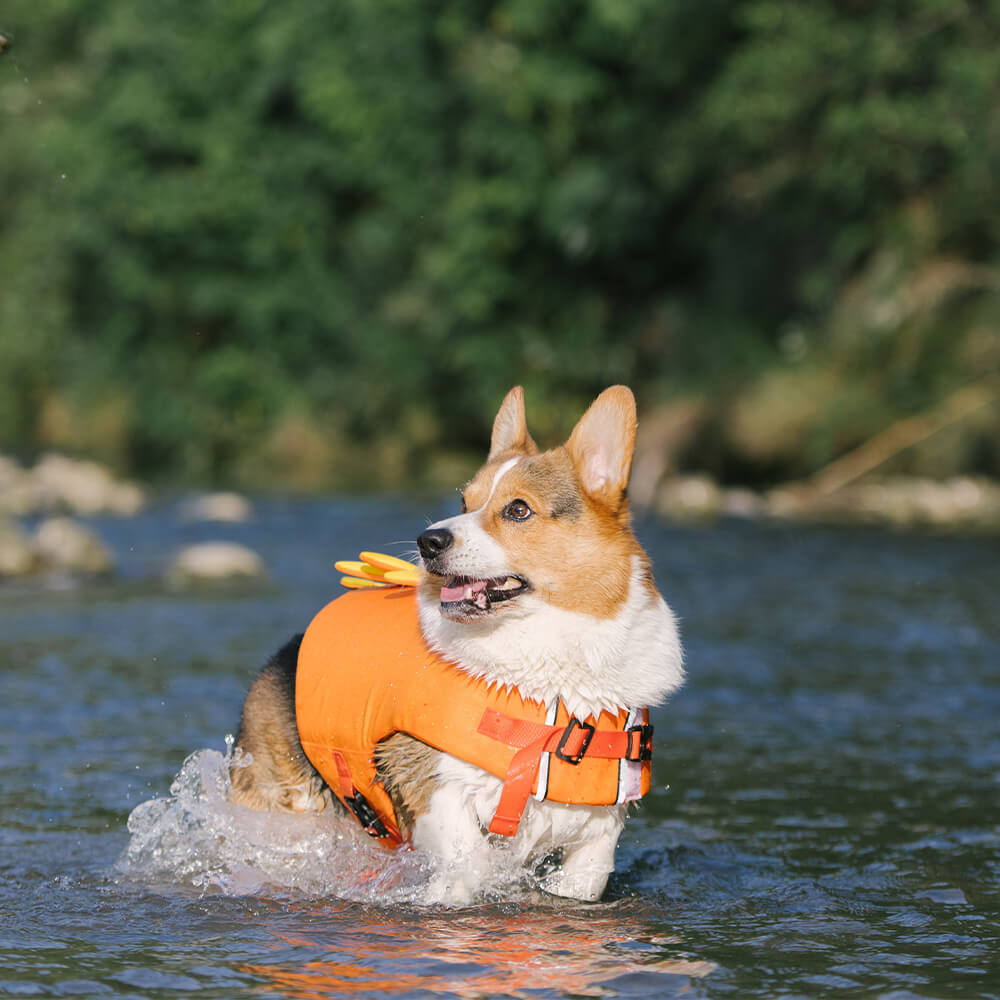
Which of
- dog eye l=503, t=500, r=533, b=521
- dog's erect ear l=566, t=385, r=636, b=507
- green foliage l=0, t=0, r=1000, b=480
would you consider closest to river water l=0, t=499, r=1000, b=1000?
dog eye l=503, t=500, r=533, b=521

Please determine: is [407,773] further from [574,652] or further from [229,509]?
[229,509]

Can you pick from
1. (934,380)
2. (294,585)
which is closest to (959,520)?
(934,380)

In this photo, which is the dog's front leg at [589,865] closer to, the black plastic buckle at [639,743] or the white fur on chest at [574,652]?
the black plastic buckle at [639,743]

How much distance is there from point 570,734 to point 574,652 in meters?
0.31

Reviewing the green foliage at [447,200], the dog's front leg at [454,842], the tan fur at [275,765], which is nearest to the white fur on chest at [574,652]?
the dog's front leg at [454,842]

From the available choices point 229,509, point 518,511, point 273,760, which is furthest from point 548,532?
point 229,509

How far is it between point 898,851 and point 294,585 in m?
9.93

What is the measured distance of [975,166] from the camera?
74.0 feet

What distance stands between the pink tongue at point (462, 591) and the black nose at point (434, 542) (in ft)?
0.49

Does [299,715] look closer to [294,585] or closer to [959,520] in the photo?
[294,585]

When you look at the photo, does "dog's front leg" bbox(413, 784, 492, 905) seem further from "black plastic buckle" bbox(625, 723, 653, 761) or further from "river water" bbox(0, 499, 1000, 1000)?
"black plastic buckle" bbox(625, 723, 653, 761)

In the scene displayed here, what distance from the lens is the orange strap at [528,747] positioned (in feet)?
17.8

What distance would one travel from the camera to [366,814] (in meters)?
5.91

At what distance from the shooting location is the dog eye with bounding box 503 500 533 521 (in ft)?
18.3
